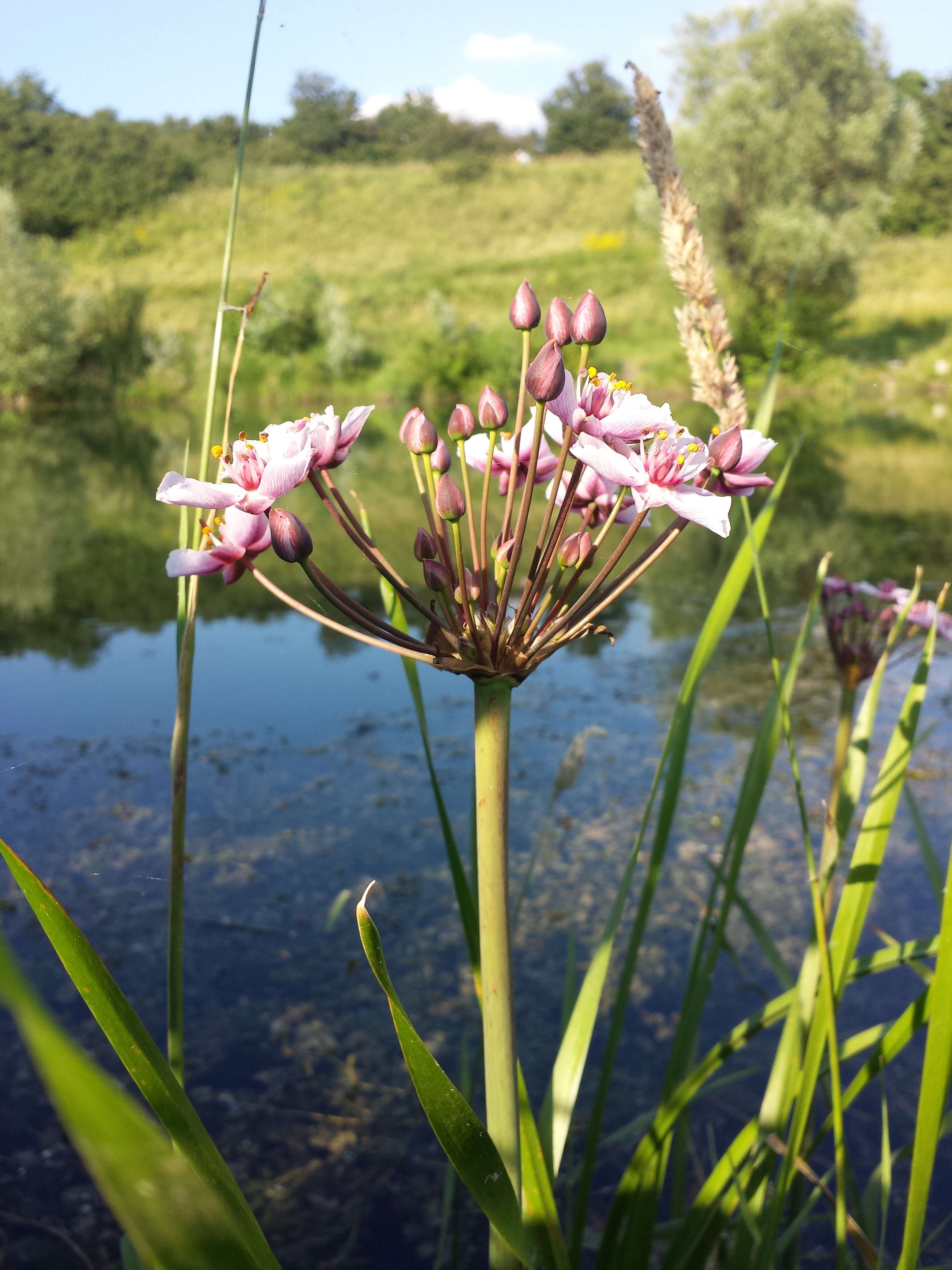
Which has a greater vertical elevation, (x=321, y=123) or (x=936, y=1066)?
(x=321, y=123)

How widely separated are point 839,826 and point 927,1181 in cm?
63

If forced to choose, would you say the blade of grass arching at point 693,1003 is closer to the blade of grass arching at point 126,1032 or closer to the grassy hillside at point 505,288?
the blade of grass arching at point 126,1032

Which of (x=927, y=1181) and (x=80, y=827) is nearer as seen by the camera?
(x=927, y=1181)

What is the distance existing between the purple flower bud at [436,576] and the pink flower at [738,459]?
262 mm

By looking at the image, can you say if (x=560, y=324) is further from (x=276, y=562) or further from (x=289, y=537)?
(x=276, y=562)

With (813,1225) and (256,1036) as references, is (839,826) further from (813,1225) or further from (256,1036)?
(256,1036)

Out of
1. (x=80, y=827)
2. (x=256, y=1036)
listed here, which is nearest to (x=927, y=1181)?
(x=256, y=1036)

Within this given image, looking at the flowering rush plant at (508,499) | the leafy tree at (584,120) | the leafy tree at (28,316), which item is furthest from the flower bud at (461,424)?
the leafy tree at (584,120)

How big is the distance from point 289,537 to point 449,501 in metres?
0.16

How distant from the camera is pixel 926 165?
77.8 feet

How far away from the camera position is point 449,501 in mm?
814

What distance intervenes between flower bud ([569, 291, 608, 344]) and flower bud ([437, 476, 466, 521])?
174mm

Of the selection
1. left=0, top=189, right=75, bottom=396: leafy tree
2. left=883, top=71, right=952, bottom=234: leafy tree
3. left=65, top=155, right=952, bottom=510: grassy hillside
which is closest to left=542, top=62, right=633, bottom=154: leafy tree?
left=65, top=155, right=952, bottom=510: grassy hillside

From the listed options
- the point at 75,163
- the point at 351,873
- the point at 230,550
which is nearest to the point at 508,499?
the point at 230,550
